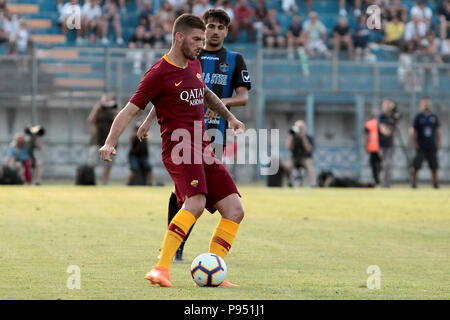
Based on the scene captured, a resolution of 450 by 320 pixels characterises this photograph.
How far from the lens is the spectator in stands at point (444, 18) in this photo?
106 feet

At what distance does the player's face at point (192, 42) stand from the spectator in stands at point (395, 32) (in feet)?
80.5

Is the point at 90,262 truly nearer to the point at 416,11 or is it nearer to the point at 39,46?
the point at 39,46

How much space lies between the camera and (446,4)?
33.2m

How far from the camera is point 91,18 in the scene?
30.5 metres

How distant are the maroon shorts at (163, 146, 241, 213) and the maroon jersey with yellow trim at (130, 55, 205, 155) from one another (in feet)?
0.74

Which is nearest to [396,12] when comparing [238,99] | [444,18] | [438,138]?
[444,18]

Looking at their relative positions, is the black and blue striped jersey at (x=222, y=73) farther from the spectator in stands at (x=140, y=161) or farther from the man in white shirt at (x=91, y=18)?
the man in white shirt at (x=91, y=18)

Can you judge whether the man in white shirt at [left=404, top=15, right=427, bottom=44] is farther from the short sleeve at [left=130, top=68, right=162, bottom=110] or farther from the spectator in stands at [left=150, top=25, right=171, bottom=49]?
the short sleeve at [left=130, top=68, right=162, bottom=110]

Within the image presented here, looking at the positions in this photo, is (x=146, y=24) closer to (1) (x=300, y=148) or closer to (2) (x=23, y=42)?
(2) (x=23, y=42)

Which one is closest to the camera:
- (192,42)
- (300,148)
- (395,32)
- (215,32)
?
(192,42)

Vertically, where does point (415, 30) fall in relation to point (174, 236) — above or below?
above

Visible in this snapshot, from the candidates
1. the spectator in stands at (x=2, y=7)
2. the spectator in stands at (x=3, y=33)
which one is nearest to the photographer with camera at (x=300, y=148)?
the spectator in stands at (x=3, y=33)

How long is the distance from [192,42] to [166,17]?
76.8 feet
